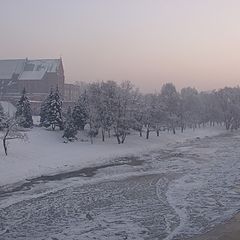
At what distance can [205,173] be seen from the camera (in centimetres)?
3553

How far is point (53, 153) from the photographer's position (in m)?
44.6

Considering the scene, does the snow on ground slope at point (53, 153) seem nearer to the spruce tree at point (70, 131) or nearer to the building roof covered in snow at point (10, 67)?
the spruce tree at point (70, 131)

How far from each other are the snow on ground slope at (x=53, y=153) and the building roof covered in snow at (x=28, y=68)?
228 feet

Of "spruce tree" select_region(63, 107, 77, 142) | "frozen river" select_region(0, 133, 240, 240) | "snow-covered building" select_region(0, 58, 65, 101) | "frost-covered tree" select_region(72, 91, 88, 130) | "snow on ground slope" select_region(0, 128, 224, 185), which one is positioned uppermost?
"snow-covered building" select_region(0, 58, 65, 101)

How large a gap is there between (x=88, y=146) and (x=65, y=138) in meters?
4.65

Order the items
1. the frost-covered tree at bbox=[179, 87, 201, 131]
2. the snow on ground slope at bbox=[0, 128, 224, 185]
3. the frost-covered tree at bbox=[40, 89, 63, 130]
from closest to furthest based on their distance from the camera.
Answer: the snow on ground slope at bbox=[0, 128, 224, 185] → the frost-covered tree at bbox=[40, 89, 63, 130] → the frost-covered tree at bbox=[179, 87, 201, 131]

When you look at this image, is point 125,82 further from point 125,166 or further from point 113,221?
point 113,221

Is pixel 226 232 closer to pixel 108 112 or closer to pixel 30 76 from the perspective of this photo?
pixel 108 112

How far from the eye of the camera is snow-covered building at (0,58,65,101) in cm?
12594

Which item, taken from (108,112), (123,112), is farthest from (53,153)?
(123,112)

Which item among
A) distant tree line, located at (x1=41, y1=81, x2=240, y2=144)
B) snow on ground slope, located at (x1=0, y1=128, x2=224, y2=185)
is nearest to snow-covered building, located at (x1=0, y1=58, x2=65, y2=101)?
distant tree line, located at (x1=41, y1=81, x2=240, y2=144)

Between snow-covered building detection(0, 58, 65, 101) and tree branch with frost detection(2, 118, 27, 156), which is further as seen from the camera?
A: snow-covered building detection(0, 58, 65, 101)

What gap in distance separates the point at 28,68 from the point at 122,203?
112m

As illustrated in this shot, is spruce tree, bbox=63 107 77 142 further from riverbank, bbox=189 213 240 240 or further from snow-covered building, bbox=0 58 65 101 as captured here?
snow-covered building, bbox=0 58 65 101
